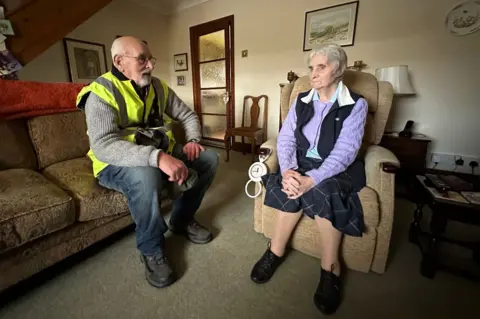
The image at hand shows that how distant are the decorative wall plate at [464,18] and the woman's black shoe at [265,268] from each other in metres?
2.54

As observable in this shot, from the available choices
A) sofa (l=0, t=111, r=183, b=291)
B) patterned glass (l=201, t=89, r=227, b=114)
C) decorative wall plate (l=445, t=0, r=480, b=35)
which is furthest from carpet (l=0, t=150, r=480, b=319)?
patterned glass (l=201, t=89, r=227, b=114)

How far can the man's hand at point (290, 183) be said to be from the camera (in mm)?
985

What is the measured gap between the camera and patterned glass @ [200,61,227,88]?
A: 143 inches

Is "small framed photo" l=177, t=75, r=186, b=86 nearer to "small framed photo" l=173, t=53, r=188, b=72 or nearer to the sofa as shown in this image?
"small framed photo" l=173, t=53, r=188, b=72

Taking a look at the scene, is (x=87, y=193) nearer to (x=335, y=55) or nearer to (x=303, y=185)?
(x=303, y=185)

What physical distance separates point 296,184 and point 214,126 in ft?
10.4

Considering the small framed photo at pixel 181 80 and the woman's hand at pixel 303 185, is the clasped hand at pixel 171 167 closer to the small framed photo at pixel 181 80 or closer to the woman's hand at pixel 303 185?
the woman's hand at pixel 303 185

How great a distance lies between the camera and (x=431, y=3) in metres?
2.02

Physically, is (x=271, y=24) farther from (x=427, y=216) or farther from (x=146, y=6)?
(x=427, y=216)

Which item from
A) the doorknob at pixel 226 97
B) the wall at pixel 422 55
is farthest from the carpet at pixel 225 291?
the doorknob at pixel 226 97

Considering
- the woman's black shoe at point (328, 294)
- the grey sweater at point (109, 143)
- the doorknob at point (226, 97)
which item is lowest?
the woman's black shoe at point (328, 294)

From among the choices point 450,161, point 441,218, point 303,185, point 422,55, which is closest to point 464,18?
point 422,55

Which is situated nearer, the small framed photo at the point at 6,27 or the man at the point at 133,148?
the man at the point at 133,148

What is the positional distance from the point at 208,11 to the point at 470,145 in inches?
147
